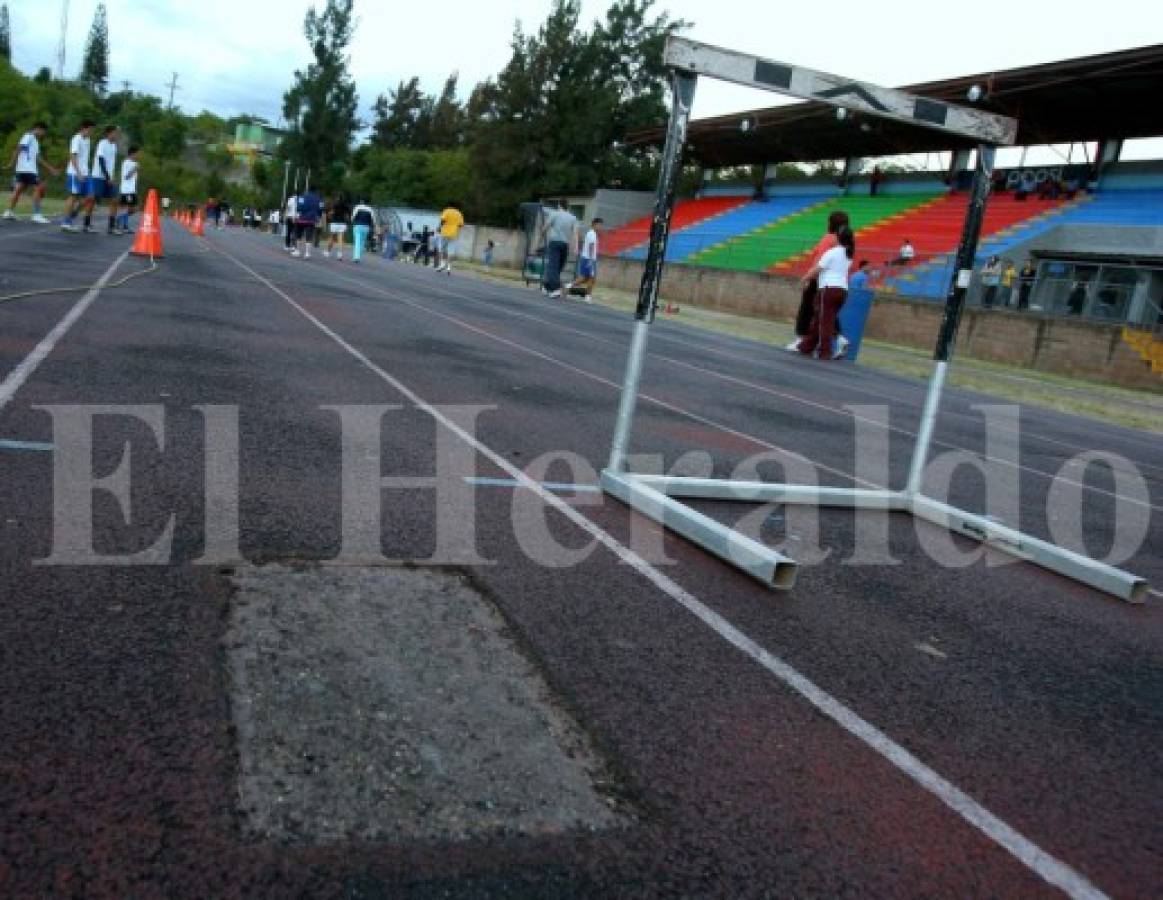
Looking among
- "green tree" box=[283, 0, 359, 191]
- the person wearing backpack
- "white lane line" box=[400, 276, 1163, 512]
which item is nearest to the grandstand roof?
"white lane line" box=[400, 276, 1163, 512]

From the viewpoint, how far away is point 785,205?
4303cm

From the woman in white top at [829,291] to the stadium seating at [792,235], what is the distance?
15.9 m

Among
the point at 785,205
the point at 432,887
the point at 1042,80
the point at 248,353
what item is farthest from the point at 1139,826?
the point at 785,205

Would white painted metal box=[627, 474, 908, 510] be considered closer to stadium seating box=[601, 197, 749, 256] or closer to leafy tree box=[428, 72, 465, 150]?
stadium seating box=[601, 197, 749, 256]

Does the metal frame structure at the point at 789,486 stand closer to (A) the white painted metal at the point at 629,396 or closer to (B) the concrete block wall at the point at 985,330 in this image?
(A) the white painted metal at the point at 629,396

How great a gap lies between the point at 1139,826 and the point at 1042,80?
94.1 ft

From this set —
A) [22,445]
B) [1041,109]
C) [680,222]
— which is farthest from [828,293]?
[680,222]

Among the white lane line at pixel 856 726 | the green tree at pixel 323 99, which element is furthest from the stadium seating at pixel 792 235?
the green tree at pixel 323 99

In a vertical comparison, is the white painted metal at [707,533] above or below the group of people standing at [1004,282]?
below

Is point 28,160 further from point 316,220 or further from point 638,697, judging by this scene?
point 638,697

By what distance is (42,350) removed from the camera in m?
6.64

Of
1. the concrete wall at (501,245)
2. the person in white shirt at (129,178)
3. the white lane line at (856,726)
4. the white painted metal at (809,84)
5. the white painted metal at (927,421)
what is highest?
the white painted metal at (809,84)

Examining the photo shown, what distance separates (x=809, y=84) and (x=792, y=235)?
112 feet

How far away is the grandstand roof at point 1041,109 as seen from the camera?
969 inches
